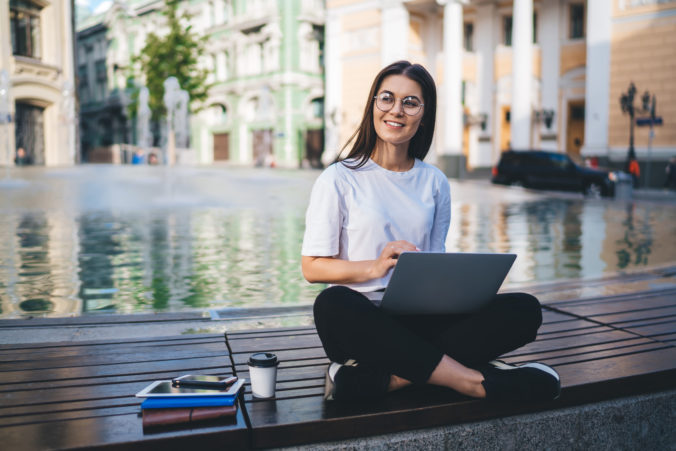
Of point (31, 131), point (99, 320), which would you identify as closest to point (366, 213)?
point (99, 320)

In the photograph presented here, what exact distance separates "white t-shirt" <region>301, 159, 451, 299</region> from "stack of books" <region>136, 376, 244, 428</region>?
66 centimetres

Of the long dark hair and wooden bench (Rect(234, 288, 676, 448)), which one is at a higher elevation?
the long dark hair

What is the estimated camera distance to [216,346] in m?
2.99

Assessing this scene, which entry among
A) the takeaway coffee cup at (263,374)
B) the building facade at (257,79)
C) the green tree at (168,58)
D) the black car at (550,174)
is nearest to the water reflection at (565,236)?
the takeaway coffee cup at (263,374)

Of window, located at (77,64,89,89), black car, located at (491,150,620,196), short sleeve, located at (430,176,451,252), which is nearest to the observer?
short sleeve, located at (430,176,451,252)

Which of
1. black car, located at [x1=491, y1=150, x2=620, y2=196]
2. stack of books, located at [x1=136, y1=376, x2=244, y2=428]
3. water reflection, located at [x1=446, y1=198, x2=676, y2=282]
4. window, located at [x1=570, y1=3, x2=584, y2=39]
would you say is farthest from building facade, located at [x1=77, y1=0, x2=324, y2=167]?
stack of books, located at [x1=136, y1=376, x2=244, y2=428]

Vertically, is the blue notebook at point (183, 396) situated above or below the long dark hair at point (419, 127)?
below

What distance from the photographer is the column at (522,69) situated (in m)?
28.4

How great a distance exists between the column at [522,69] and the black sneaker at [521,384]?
27600mm

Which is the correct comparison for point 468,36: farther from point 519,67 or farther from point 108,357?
point 108,357

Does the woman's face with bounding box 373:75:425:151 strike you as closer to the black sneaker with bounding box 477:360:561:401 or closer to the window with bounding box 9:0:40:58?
the black sneaker with bounding box 477:360:561:401

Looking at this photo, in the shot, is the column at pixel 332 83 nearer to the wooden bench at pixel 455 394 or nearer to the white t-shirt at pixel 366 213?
the wooden bench at pixel 455 394

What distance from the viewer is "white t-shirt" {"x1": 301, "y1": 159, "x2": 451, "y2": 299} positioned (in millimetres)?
2539

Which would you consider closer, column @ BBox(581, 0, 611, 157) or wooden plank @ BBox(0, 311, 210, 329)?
wooden plank @ BBox(0, 311, 210, 329)
